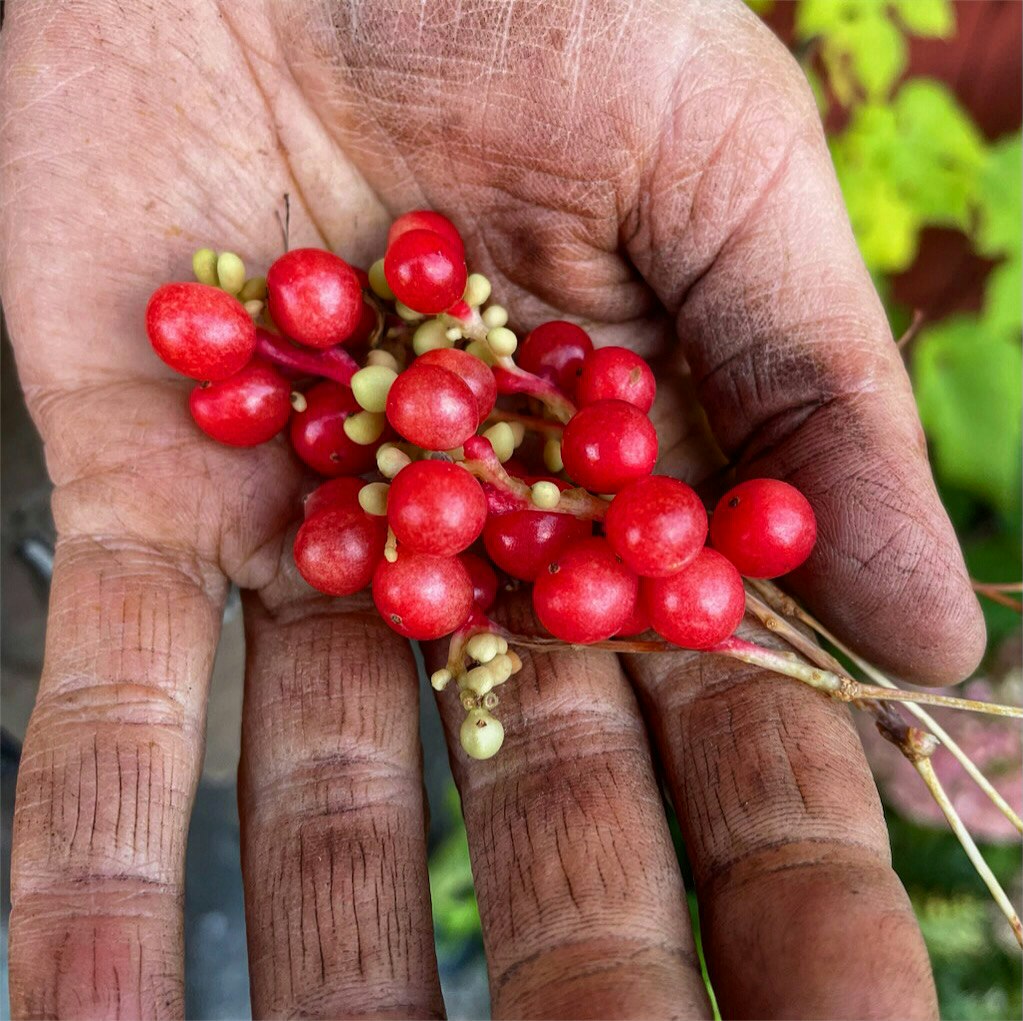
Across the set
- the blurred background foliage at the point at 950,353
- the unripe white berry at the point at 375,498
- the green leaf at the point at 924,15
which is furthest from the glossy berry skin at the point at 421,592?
the green leaf at the point at 924,15

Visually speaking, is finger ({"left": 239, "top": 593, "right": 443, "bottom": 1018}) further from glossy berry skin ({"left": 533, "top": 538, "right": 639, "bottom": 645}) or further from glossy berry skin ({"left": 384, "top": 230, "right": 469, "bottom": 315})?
glossy berry skin ({"left": 384, "top": 230, "right": 469, "bottom": 315})

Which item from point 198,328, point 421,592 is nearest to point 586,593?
point 421,592

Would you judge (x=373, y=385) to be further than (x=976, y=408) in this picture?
No

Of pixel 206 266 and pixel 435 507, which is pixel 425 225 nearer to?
pixel 206 266

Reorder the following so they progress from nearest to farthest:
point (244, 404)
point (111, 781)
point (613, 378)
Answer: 1. point (111, 781)
2. point (613, 378)
3. point (244, 404)

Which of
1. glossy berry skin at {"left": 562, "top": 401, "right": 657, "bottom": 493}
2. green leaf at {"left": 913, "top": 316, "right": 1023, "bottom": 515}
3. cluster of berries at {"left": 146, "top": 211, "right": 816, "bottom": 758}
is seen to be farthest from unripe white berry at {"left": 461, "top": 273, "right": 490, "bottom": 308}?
green leaf at {"left": 913, "top": 316, "right": 1023, "bottom": 515}
